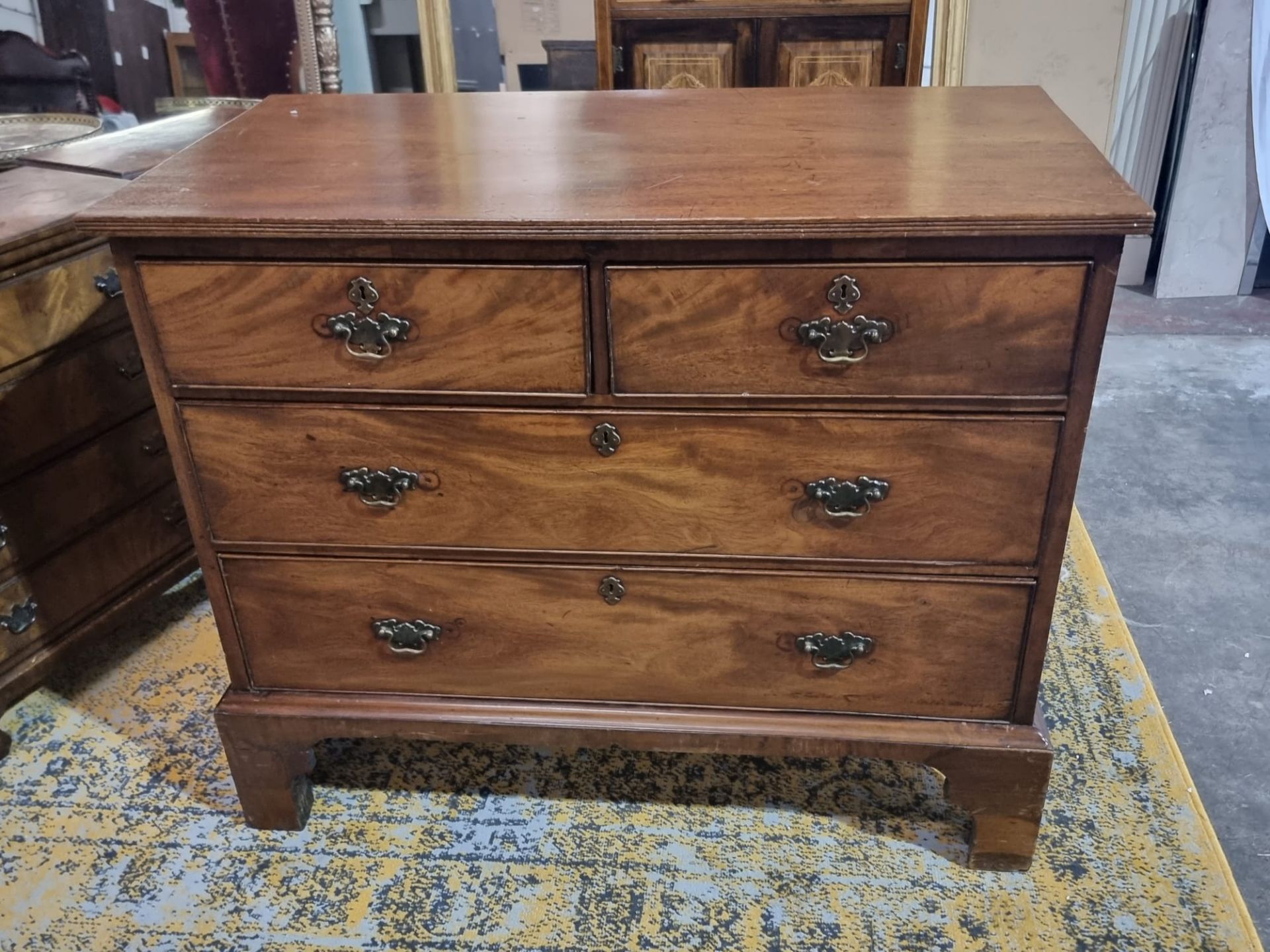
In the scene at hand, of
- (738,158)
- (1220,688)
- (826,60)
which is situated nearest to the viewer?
(738,158)

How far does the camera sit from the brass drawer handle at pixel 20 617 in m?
1.62

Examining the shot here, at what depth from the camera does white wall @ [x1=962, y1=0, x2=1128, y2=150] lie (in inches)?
116

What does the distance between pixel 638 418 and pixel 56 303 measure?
3.21ft

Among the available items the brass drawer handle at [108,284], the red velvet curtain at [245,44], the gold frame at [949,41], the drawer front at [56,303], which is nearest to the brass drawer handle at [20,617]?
the drawer front at [56,303]

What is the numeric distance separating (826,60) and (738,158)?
54.3 inches

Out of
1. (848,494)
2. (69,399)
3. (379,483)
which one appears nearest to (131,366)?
(69,399)

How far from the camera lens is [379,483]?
4.27ft

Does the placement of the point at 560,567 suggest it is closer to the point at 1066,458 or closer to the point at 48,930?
the point at 1066,458

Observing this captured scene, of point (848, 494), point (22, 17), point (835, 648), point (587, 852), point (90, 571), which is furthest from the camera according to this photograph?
point (22, 17)

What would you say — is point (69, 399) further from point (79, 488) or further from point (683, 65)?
point (683, 65)

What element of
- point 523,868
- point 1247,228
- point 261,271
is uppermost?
point 261,271

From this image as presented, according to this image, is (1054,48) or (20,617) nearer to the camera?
(20,617)

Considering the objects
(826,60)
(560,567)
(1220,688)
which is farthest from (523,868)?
(826,60)

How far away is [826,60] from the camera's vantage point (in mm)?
2510
